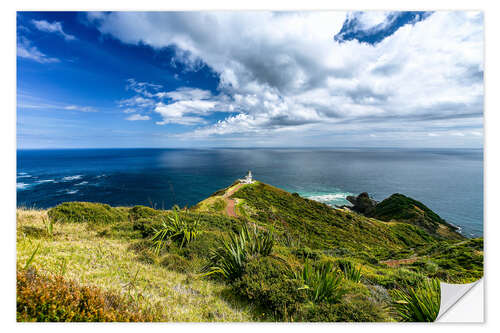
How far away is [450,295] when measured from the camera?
10.4 ft

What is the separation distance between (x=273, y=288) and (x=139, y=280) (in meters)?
2.21

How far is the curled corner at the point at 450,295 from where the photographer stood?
3039 millimetres

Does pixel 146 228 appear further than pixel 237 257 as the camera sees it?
Yes

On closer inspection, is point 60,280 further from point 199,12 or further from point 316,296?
point 199,12

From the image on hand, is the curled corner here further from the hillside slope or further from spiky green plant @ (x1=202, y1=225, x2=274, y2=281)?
the hillside slope

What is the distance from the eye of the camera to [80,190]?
37.7 metres

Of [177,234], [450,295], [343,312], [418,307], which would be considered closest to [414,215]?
[450,295]

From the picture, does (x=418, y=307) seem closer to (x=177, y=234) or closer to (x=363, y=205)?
(x=177, y=234)

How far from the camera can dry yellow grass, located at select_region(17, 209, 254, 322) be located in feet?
8.69

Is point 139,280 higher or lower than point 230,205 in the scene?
higher

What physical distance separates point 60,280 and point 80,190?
48365 mm

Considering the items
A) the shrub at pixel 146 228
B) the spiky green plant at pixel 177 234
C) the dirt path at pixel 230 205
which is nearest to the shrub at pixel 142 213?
the shrub at pixel 146 228

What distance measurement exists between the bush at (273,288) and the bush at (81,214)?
20.8ft
